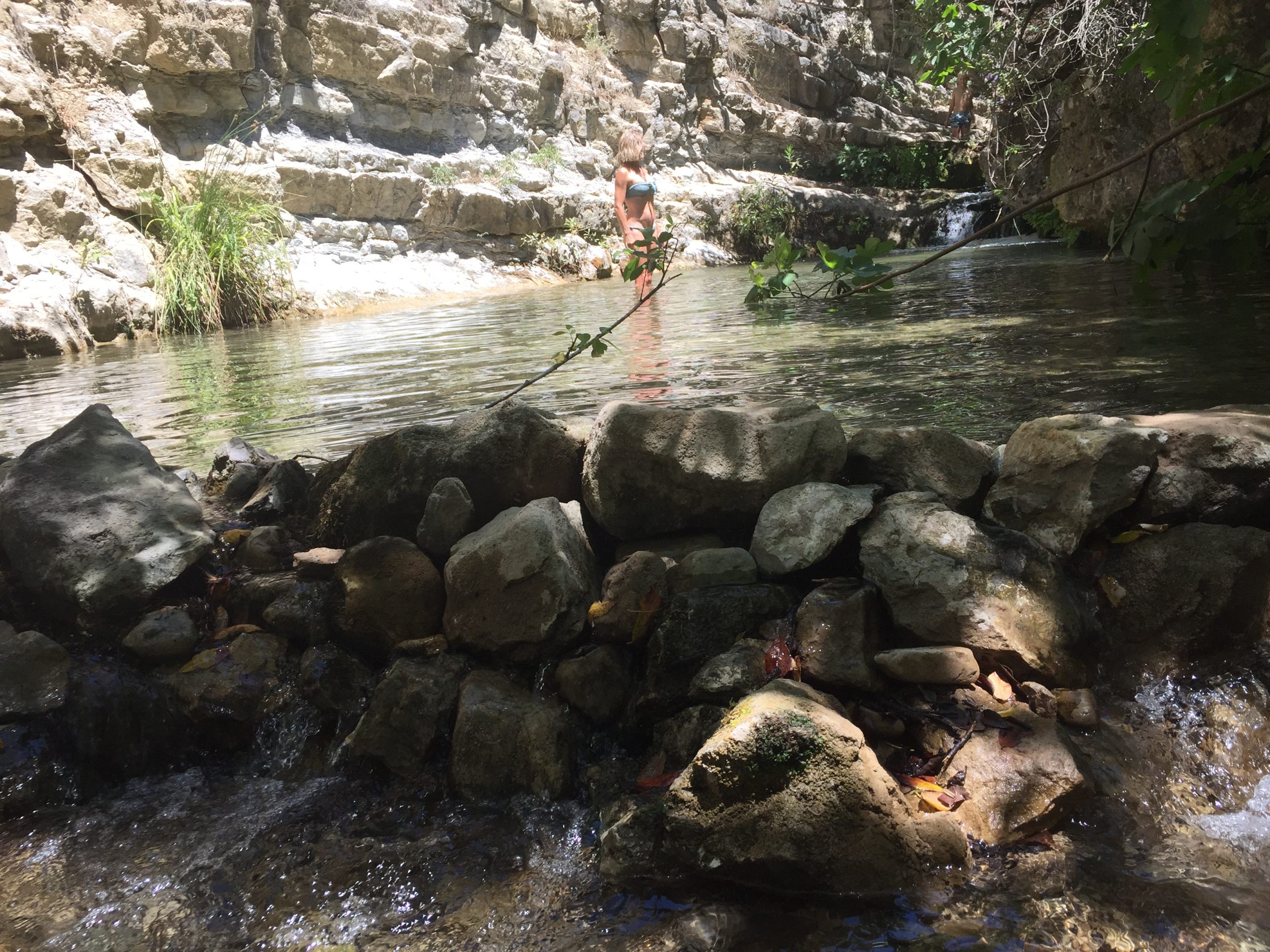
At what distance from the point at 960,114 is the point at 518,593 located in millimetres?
22741

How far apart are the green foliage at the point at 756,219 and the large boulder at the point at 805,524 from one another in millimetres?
16456

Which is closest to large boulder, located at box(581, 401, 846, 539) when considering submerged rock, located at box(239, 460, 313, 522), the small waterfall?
submerged rock, located at box(239, 460, 313, 522)

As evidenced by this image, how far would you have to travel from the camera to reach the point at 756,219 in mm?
18469

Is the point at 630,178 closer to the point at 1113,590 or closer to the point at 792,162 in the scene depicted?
the point at 1113,590

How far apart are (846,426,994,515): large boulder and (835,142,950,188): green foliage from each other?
66.3ft

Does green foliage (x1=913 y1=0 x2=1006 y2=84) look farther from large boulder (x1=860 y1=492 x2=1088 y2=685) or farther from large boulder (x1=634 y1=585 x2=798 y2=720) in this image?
large boulder (x1=634 y1=585 x2=798 y2=720)

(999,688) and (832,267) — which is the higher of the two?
(832,267)

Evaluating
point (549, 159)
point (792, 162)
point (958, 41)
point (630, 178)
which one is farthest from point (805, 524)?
point (792, 162)

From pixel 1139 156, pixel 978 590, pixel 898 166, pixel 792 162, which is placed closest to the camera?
pixel 1139 156

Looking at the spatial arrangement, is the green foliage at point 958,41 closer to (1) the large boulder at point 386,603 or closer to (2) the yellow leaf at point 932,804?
(1) the large boulder at point 386,603

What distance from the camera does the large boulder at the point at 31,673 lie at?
232 cm

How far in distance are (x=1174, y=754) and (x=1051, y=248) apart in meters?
13.2

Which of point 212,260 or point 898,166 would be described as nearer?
point 212,260

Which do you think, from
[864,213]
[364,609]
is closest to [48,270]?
[364,609]
